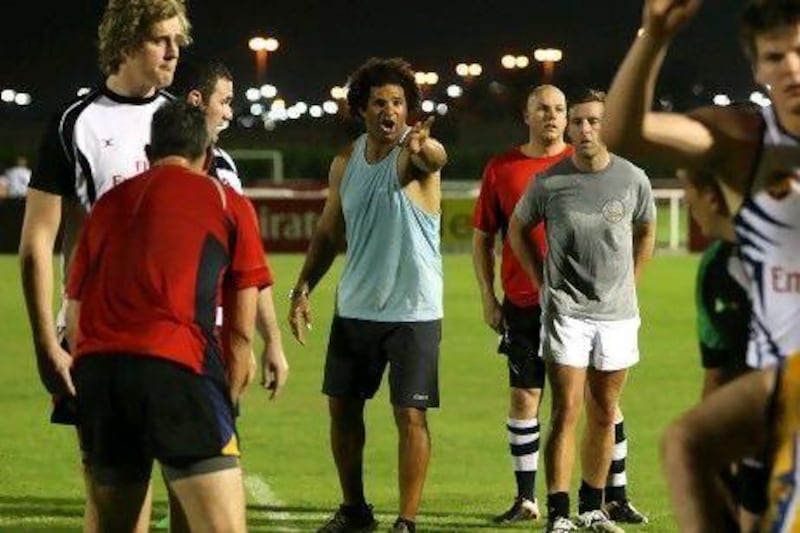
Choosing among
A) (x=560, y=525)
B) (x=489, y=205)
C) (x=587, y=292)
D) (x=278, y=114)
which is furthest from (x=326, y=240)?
(x=278, y=114)

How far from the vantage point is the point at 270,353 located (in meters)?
7.42

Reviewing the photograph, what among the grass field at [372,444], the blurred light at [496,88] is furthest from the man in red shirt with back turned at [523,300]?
the blurred light at [496,88]

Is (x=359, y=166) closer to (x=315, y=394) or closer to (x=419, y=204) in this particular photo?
(x=419, y=204)

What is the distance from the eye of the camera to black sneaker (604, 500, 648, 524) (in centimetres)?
1086

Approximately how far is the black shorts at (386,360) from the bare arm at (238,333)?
120 inches

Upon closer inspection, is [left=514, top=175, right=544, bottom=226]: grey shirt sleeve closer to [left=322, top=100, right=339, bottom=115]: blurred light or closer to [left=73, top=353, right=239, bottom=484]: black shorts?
[left=73, top=353, right=239, bottom=484]: black shorts

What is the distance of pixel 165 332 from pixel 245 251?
42cm

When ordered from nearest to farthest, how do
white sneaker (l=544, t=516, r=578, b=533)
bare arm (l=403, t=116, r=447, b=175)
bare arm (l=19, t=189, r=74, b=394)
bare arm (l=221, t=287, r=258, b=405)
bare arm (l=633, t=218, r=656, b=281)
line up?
bare arm (l=221, t=287, r=258, b=405), bare arm (l=19, t=189, r=74, b=394), bare arm (l=403, t=116, r=447, b=175), white sneaker (l=544, t=516, r=578, b=533), bare arm (l=633, t=218, r=656, b=281)

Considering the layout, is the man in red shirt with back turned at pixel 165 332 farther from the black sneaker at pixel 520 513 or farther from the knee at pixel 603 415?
the black sneaker at pixel 520 513

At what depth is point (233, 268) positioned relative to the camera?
683 centimetres

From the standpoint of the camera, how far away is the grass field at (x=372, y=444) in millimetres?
11195

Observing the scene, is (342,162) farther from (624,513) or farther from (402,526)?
(624,513)

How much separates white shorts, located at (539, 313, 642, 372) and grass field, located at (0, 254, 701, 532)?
2.88ft

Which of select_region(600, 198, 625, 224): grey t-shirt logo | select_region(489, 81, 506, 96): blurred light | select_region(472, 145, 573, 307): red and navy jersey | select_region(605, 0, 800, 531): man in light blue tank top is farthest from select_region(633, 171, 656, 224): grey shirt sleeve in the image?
select_region(489, 81, 506, 96): blurred light
